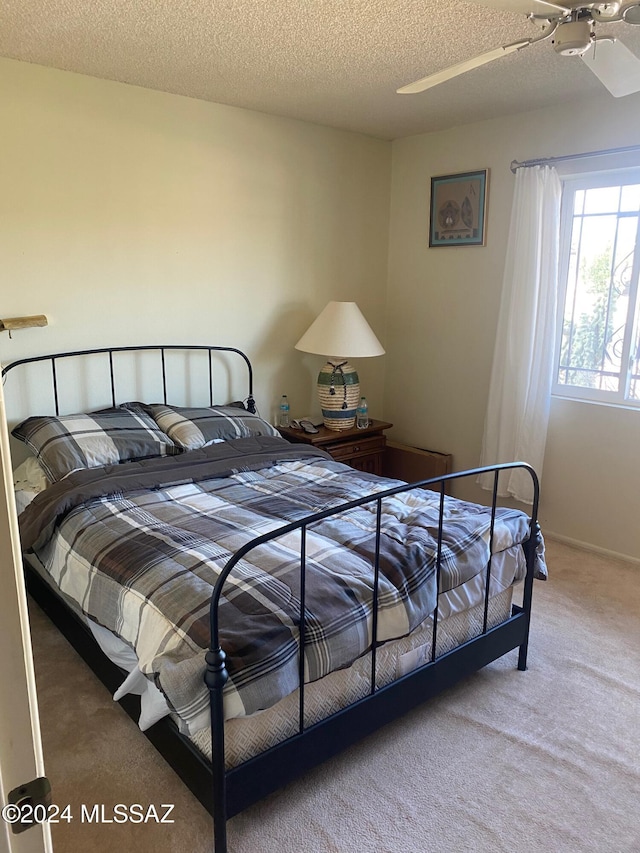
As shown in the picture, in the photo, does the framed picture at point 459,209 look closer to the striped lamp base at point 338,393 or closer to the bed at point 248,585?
the striped lamp base at point 338,393

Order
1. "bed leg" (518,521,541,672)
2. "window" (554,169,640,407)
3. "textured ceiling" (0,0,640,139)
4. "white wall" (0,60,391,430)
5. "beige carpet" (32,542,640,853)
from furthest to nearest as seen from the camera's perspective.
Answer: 1. "window" (554,169,640,407)
2. "white wall" (0,60,391,430)
3. "bed leg" (518,521,541,672)
4. "textured ceiling" (0,0,640,139)
5. "beige carpet" (32,542,640,853)

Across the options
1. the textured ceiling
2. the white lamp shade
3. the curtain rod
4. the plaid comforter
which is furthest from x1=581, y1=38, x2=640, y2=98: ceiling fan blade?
the white lamp shade

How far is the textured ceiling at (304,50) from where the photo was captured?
7.68 feet

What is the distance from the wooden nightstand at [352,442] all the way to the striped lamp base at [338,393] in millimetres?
69

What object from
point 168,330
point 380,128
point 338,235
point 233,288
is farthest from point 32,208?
point 380,128

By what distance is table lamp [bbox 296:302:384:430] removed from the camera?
384 cm

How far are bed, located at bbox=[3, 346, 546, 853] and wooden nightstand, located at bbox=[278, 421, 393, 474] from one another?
693 mm

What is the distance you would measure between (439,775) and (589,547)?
210 cm

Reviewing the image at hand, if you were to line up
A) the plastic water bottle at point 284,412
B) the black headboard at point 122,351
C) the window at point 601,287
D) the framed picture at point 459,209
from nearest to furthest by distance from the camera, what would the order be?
the black headboard at point 122,351
the window at point 601,287
the framed picture at point 459,209
the plastic water bottle at point 284,412

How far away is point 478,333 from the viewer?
410 cm

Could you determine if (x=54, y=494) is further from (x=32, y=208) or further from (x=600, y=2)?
(x=600, y=2)

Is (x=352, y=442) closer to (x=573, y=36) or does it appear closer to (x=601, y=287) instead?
(x=601, y=287)

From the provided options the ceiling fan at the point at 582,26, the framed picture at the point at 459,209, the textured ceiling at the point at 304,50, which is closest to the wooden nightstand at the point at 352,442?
the framed picture at the point at 459,209

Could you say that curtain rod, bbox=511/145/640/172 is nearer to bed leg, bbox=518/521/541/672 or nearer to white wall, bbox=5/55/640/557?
white wall, bbox=5/55/640/557
